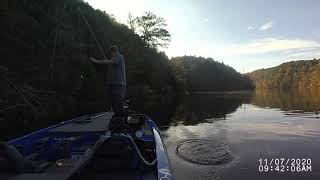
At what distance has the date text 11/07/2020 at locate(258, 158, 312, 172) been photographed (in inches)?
439

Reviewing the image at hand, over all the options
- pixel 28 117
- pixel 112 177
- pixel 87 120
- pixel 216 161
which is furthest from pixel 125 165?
pixel 28 117

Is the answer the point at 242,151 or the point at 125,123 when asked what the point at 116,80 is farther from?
the point at 242,151

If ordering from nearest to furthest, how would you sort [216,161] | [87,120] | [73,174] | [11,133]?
[73,174] < [216,161] < [87,120] < [11,133]

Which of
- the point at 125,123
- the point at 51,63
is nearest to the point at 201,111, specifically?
the point at 51,63

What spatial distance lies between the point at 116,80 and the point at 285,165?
5.94m

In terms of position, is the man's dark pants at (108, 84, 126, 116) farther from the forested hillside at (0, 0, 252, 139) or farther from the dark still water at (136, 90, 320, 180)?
the forested hillside at (0, 0, 252, 139)

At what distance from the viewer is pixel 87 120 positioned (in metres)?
13.3

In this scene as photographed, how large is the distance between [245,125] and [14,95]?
13189mm

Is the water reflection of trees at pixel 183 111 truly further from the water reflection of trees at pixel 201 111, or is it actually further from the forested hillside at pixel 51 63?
the forested hillside at pixel 51 63

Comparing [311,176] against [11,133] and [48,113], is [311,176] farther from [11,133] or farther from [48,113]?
[48,113]

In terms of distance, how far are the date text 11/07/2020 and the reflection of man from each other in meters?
4.69

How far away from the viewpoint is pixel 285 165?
11.9 m

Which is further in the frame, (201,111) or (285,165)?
(201,111)

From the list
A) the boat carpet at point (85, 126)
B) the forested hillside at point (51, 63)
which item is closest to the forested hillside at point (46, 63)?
the forested hillside at point (51, 63)
